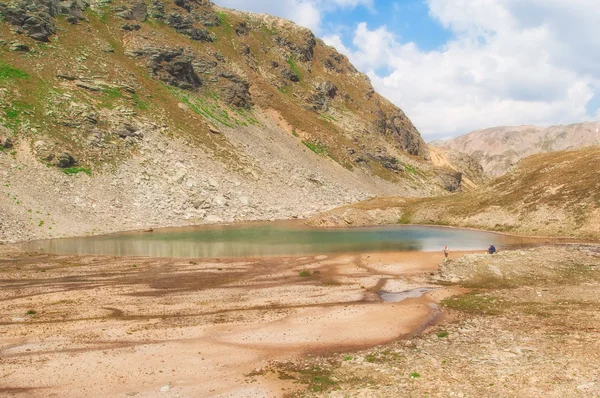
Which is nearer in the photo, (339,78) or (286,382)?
(286,382)

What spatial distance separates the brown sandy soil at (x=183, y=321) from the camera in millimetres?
19688

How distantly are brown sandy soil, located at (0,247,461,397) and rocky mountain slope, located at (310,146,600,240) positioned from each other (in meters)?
32.4

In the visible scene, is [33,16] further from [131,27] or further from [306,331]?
[306,331]

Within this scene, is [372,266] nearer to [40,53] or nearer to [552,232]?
[552,232]

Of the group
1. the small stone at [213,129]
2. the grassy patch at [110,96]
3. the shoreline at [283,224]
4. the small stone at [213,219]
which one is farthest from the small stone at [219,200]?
the grassy patch at [110,96]

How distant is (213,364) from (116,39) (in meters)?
127

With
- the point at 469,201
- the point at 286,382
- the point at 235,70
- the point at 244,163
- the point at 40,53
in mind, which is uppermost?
the point at 235,70

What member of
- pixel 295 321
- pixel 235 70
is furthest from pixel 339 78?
pixel 295 321

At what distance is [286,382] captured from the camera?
19234mm

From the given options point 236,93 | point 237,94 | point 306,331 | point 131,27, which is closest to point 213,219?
point 237,94

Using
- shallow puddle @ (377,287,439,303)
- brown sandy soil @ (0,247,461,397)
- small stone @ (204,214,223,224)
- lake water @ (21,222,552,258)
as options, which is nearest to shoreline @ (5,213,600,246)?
lake water @ (21,222,552,258)

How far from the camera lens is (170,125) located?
107562mm

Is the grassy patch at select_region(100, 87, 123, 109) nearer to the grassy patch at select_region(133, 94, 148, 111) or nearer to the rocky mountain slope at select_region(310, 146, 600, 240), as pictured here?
the grassy patch at select_region(133, 94, 148, 111)

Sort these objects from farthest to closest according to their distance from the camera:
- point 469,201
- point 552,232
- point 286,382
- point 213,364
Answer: point 469,201 → point 552,232 → point 213,364 → point 286,382
